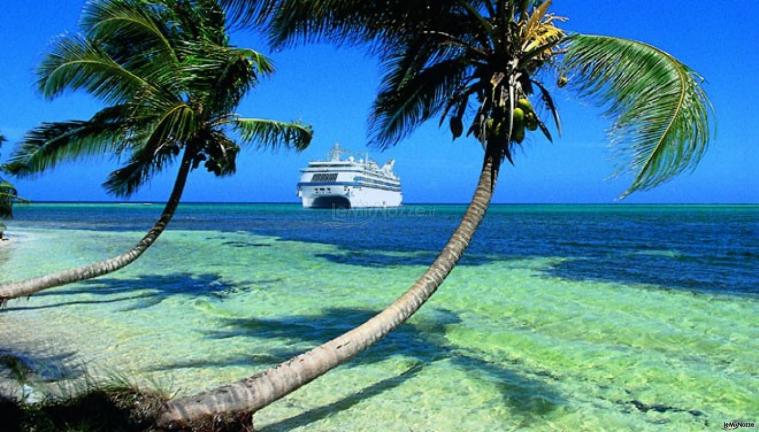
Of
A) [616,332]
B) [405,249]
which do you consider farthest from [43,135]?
[405,249]

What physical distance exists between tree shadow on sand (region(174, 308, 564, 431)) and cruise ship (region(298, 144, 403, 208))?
73116mm

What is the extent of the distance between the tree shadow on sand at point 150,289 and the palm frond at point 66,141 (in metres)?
2.83

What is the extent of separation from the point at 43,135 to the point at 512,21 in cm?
842

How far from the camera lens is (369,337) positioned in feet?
15.6

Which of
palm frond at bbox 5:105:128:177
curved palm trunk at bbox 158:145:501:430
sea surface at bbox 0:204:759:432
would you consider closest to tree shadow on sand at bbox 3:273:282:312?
sea surface at bbox 0:204:759:432

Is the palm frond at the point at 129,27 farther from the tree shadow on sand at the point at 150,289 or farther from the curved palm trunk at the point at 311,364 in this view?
the curved palm trunk at the point at 311,364

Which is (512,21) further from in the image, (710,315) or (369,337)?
(710,315)

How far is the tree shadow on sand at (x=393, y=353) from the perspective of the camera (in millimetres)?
5785

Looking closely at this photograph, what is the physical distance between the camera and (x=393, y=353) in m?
7.77

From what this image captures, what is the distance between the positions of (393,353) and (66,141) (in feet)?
22.7

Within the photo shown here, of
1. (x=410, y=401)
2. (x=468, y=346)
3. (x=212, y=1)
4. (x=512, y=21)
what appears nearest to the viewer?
(x=512, y=21)

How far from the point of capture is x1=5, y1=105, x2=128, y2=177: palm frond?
9.67 metres

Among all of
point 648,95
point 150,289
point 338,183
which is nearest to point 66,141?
point 150,289

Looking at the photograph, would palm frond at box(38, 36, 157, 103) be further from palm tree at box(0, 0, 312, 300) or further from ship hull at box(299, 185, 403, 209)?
ship hull at box(299, 185, 403, 209)
